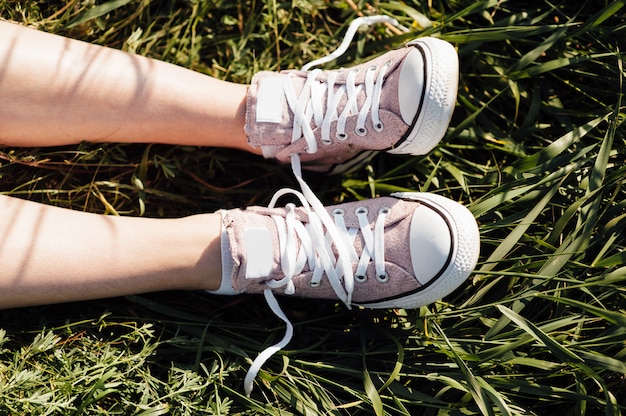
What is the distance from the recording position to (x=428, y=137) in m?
1.45

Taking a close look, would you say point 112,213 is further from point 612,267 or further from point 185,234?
point 612,267

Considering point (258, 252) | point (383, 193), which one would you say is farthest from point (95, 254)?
point (383, 193)

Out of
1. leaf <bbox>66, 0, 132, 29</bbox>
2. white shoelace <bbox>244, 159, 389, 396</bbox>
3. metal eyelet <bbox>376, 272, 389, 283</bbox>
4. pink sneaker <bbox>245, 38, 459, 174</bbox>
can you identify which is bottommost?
metal eyelet <bbox>376, 272, 389, 283</bbox>

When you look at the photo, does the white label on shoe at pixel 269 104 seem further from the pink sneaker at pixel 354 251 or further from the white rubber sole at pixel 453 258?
the white rubber sole at pixel 453 258

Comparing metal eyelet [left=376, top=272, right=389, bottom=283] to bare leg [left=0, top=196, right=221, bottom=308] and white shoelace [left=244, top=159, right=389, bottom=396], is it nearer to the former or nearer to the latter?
white shoelace [left=244, top=159, right=389, bottom=396]

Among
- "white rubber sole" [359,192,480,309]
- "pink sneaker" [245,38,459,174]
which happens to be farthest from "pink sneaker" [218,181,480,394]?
"pink sneaker" [245,38,459,174]

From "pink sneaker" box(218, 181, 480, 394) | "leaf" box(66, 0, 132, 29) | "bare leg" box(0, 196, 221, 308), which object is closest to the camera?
"bare leg" box(0, 196, 221, 308)

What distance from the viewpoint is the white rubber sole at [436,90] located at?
139 cm

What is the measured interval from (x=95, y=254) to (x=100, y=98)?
38cm

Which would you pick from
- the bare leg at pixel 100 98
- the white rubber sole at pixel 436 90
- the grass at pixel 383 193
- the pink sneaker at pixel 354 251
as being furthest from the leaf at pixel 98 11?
the white rubber sole at pixel 436 90

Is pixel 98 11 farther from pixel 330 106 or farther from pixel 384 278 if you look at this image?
pixel 384 278

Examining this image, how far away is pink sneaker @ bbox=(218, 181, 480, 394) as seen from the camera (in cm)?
142

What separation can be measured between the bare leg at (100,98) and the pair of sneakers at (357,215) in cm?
11

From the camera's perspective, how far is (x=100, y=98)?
4.68ft
